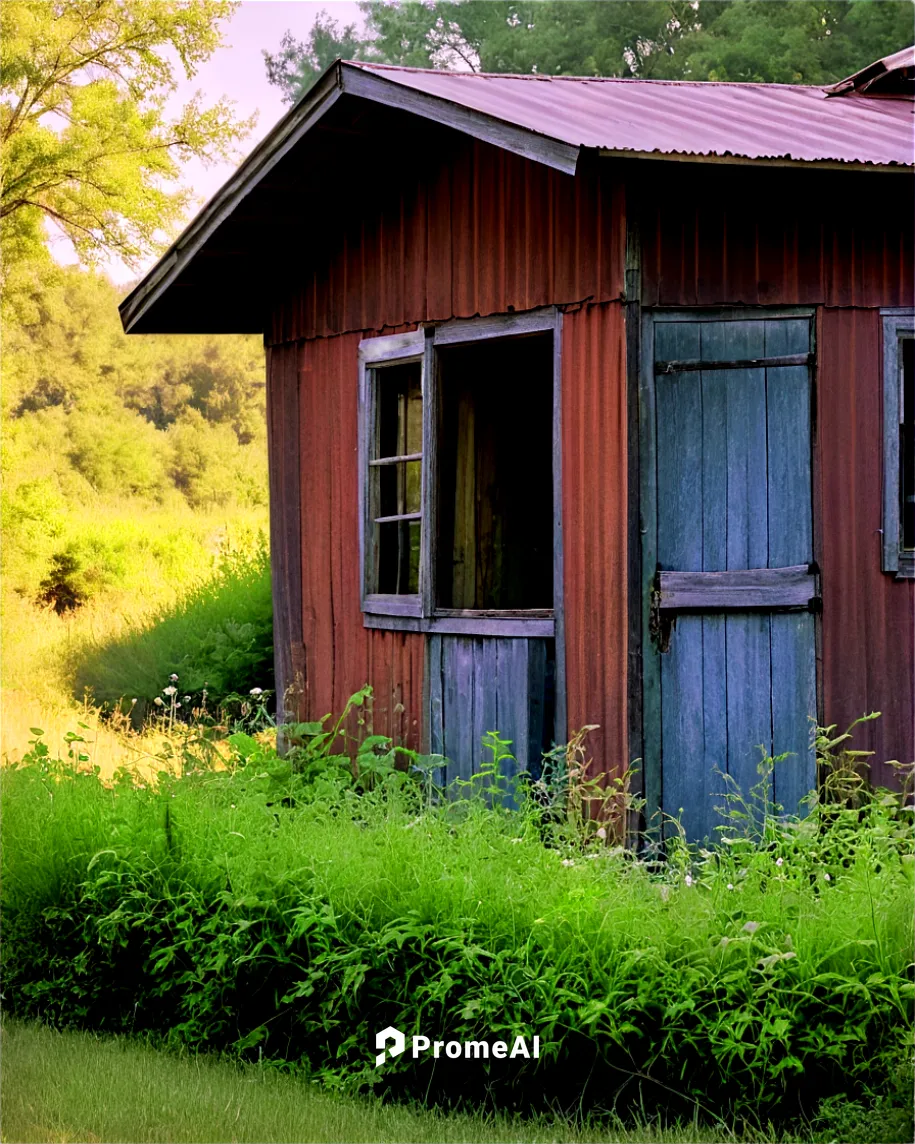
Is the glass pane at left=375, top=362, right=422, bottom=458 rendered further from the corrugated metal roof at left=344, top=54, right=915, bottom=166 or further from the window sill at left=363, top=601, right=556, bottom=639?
the corrugated metal roof at left=344, top=54, right=915, bottom=166

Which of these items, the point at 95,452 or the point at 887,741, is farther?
the point at 95,452

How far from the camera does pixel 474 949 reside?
5035mm

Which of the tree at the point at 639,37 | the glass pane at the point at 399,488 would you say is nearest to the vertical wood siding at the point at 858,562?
the glass pane at the point at 399,488

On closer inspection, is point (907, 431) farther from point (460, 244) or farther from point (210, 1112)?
point (210, 1112)

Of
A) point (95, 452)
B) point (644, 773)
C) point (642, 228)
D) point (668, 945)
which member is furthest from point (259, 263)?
point (95, 452)

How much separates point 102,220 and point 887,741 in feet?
63.5

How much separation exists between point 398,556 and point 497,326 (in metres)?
1.76

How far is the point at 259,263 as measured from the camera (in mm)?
9742

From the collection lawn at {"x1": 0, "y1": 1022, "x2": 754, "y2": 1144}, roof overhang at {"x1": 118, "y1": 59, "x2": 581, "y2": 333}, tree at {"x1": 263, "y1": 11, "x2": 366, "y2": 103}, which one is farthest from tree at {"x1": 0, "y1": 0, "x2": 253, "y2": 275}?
lawn at {"x1": 0, "y1": 1022, "x2": 754, "y2": 1144}

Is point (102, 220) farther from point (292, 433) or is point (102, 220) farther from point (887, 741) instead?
point (887, 741)

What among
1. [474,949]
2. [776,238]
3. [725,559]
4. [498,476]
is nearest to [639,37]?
→ [498,476]

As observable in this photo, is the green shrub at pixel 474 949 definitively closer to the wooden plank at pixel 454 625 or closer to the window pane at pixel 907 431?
the wooden plank at pixel 454 625

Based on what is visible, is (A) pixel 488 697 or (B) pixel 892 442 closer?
(B) pixel 892 442

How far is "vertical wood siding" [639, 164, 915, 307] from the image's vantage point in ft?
23.3
